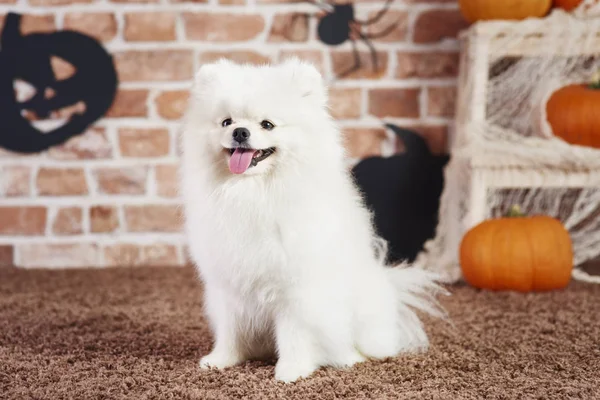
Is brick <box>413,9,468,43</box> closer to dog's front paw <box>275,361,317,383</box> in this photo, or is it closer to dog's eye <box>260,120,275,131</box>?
dog's eye <box>260,120,275,131</box>

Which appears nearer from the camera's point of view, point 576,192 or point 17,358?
point 17,358

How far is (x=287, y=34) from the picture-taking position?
2324mm

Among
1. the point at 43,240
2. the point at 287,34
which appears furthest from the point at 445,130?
the point at 43,240

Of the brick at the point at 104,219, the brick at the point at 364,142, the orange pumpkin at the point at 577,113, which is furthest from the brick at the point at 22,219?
the orange pumpkin at the point at 577,113

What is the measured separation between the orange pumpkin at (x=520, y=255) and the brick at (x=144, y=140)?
3.60 feet

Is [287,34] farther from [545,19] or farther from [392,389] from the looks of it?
[392,389]

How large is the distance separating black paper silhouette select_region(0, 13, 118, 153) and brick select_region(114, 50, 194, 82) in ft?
0.13

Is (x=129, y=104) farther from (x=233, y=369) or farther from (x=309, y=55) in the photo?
(x=233, y=369)

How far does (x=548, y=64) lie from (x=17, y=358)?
1.76 meters

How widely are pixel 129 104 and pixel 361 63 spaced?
828mm

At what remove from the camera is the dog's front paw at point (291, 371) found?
1229 mm

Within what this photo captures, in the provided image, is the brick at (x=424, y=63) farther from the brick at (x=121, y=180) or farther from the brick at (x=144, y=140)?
the brick at (x=121, y=180)

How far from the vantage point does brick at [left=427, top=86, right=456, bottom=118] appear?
2.34 meters

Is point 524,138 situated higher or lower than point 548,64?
lower
